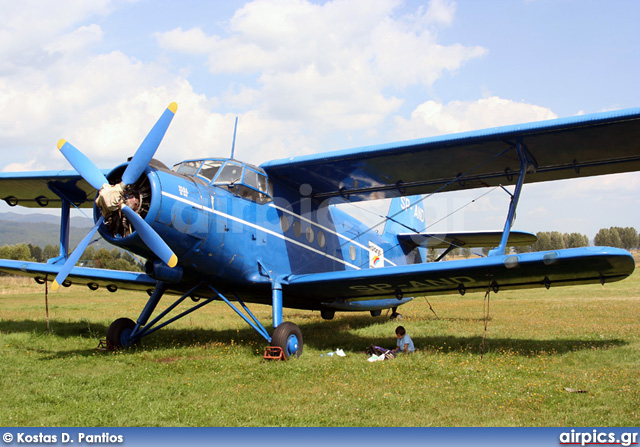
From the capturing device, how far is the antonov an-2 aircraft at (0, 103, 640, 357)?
7660 millimetres

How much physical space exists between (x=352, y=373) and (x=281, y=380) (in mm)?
1110

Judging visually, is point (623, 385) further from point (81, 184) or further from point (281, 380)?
point (81, 184)

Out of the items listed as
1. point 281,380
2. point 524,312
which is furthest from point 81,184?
point 524,312

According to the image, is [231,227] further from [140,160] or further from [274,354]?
[274,354]

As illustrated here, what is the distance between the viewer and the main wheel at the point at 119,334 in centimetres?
927

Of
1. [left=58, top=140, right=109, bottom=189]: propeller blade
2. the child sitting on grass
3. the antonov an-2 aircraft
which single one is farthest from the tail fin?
[left=58, top=140, right=109, bottom=189]: propeller blade

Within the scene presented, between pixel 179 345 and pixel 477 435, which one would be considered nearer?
pixel 477 435

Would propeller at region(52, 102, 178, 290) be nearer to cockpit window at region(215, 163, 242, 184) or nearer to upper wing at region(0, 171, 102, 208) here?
cockpit window at region(215, 163, 242, 184)

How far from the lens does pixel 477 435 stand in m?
4.59

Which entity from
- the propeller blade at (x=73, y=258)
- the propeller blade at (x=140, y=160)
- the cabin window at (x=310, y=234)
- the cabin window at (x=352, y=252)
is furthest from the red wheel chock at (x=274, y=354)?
the cabin window at (x=352, y=252)

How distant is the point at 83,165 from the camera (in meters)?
Result: 7.80

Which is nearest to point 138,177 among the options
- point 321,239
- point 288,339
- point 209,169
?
point 209,169

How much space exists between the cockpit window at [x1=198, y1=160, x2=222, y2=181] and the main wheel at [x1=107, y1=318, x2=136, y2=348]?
337 centimetres

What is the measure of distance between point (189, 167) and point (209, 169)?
361 millimetres
